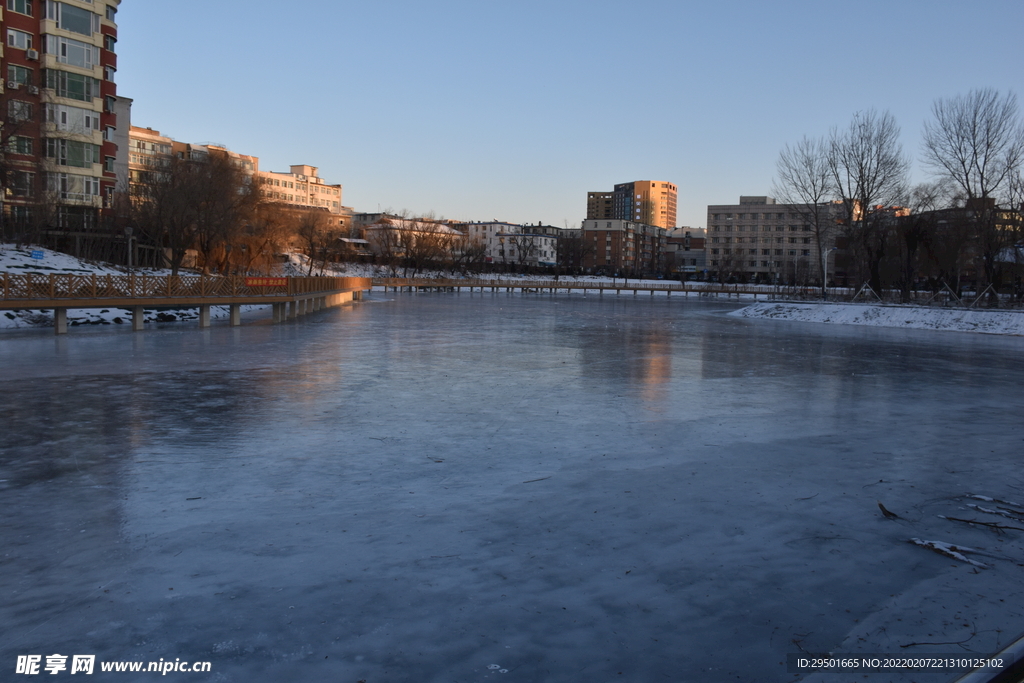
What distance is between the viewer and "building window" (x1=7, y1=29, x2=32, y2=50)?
4353 centimetres

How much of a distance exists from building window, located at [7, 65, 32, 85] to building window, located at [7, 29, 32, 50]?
4.42ft

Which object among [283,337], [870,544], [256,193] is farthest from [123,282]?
[256,193]

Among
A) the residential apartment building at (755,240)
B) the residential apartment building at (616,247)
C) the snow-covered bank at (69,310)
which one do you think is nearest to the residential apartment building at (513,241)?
the residential apartment building at (616,247)

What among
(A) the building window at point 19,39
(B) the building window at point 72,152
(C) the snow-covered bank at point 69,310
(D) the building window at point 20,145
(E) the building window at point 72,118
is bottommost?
(C) the snow-covered bank at point 69,310

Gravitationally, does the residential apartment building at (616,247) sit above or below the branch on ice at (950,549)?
above

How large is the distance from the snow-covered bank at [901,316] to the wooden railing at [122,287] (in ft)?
84.4

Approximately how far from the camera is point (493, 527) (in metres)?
5.17

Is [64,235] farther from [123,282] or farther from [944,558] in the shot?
[944,558]

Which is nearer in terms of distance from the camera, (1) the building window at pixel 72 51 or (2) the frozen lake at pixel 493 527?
(2) the frozen lake at pixel 493 527

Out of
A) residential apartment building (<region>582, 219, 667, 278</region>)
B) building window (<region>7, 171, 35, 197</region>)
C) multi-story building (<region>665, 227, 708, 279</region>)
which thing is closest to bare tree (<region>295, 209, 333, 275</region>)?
building window (<region>7, 171, 35, 197</region>)

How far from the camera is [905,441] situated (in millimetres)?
8219

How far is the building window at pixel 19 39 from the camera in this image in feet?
143

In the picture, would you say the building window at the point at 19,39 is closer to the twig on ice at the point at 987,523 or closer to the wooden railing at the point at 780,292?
the wooden railing at the point at 780,292

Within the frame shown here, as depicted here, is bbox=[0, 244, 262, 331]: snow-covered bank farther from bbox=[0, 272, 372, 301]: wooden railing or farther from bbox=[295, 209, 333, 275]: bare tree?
bbox=[295, 209, 333, 275]: bare tree
